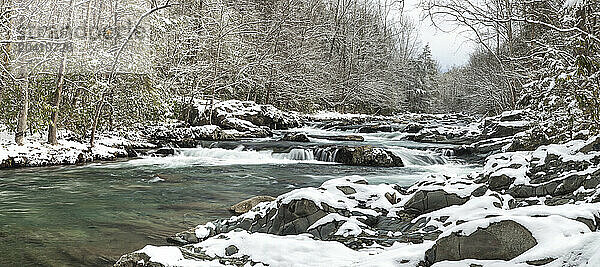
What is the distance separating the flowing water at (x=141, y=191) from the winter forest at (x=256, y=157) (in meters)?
0.06

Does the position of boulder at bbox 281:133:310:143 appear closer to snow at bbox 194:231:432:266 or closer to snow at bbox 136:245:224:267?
snow at bbox 194:231:432:266

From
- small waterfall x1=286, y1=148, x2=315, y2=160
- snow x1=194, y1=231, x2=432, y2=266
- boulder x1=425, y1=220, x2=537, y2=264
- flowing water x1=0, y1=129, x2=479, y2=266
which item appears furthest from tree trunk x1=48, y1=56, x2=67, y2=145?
boulder x1=425, y1=220, x2=537, y2=264

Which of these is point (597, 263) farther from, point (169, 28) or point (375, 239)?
point (169, 28)

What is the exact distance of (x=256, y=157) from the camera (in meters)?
15.2

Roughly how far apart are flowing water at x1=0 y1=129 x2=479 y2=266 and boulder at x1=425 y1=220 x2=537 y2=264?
12.2ft

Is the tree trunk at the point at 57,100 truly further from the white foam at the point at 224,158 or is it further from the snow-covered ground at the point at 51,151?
the white foam at the point at 224,158

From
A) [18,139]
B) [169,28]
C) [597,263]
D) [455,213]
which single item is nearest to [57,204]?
[18,139]

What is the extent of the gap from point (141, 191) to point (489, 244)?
318 inches

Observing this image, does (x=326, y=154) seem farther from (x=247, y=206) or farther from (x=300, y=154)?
(x=247, y=206)

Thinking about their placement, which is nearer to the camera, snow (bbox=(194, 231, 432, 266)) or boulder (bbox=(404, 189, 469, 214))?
snow (bbox=(194, 231, 432, 266))

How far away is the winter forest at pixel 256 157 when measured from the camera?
4.18 metres

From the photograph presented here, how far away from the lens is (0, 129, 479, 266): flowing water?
19.2 feet

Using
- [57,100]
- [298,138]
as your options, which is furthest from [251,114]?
[57,100]

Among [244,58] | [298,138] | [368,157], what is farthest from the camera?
[244,58]
